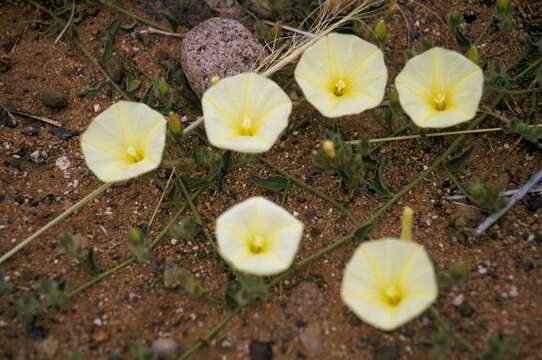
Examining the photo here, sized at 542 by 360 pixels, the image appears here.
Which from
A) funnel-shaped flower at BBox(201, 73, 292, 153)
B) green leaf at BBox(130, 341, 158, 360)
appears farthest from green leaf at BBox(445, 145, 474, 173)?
green leaf at BBox(130, 341, 158, 360)

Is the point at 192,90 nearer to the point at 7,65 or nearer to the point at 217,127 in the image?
the point at 217,127

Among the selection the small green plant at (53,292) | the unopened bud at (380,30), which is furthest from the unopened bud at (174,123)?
the unopened bud at (380,30)

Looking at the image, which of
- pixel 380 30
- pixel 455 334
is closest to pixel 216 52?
pixel 380 30

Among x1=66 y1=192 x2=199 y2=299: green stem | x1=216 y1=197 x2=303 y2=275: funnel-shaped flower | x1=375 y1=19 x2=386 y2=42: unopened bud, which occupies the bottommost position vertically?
Result: x1=66 y1=192 x2=199 y2=299: green stem

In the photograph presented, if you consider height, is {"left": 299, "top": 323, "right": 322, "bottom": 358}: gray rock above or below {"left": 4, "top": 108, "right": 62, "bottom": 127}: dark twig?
below

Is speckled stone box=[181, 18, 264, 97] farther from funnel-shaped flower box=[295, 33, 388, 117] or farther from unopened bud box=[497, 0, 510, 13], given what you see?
unopened bud box=[497, 0, 510, 13]

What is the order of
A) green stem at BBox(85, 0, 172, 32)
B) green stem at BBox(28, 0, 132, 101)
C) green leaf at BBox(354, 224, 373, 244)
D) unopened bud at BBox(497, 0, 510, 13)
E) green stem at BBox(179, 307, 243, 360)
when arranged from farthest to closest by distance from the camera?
green stem at BBox(85, 0, 172, 32) → green stem at BBox(28, 0, 132, 101) → unopened bud at BBox(497, 0, 510, 13) → green leaf at BBox(354, 224, 373, 244) → green stem at BBox(179, 307, 243, 360)

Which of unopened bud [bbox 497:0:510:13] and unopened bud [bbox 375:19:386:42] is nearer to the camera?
unopened bud [bbox 497:0:510:13]

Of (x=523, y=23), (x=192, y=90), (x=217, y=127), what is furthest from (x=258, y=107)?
(x=523, y=23)
